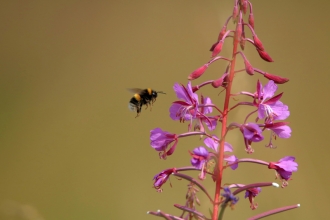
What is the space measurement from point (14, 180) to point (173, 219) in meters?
1.73

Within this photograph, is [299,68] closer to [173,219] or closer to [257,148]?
[257,148]

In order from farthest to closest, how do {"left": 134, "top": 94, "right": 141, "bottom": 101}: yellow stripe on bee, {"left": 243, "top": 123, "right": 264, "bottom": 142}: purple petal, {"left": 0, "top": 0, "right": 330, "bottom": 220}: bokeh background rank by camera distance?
{"left": 0, "top": 0, "right": 330, "bottom": 220}: bokeh background → {"left": 134, "top": 94, "right": 141, "bottom": 101}: yellow stripe on bee → {"left": 243, "top": 123, "right": 264, "bottom": 142}: purple petal

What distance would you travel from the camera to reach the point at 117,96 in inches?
90.4

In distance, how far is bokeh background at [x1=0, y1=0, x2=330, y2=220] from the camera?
2119 mm

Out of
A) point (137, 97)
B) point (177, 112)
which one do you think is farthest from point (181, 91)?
point (137, 97)

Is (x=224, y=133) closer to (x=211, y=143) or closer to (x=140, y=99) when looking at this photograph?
(x=211, y=143)

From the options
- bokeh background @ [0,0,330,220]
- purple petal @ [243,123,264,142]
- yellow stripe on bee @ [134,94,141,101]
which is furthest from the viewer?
bokeh background @ [0,0,330,220]

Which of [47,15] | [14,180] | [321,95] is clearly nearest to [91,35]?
[47,15]

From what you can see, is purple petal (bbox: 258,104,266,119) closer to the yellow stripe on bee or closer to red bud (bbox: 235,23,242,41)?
red bud (bbox: 235,23,242,41)

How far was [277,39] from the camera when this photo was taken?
2154 millimetres

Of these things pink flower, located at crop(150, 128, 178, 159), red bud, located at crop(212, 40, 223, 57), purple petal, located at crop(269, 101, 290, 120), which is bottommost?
pink flower, located at crop(150, 128, 178, 159)

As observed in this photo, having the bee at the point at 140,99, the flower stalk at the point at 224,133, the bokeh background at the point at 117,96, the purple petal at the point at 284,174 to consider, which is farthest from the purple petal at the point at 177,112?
the bokeh background at the point at 117,96

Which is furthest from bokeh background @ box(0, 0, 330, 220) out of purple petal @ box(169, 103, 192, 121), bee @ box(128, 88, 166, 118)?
purple petal @ box(169, 103, 192, 121)

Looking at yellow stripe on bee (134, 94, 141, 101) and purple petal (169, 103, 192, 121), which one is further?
yellow stripe on bee (134, 94, 141, 101)
